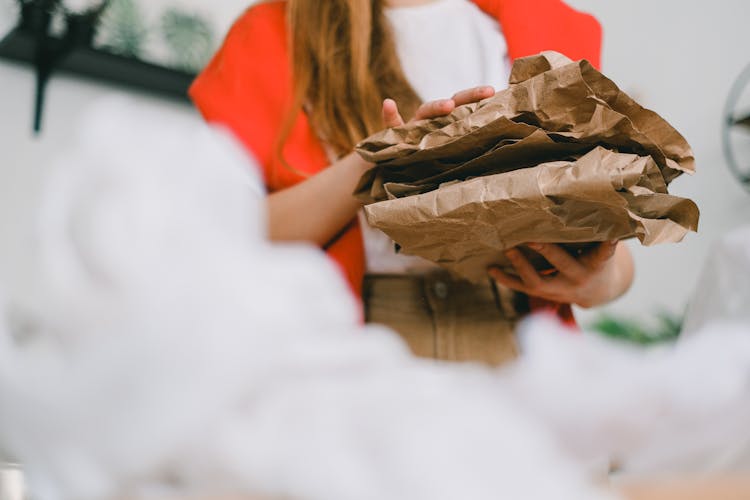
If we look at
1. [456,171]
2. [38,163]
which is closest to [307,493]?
[456,171]

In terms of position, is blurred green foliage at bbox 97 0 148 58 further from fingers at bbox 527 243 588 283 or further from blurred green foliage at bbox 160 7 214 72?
fingers at bbox 527 243 588 283

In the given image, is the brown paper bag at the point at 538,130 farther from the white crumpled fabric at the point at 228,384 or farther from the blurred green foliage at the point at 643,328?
the blurred green foliage at the point at 643,328

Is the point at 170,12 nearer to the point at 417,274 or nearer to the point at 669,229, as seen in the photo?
the point at 417,274

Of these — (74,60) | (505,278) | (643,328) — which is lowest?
(643,328)

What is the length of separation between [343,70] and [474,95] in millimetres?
223

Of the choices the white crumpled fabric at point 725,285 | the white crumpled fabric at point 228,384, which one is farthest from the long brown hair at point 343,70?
the white crumpled fabric at point 725,285

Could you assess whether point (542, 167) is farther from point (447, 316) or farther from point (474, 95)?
point (447, 316)

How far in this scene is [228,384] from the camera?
15 cm

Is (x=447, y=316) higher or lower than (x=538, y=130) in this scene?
lower

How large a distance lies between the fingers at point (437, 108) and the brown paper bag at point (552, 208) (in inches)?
1.8

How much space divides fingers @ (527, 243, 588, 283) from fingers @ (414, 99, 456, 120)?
10 cm

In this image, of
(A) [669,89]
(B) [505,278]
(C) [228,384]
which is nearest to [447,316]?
(B) [505,278]

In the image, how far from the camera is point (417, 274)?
50cm

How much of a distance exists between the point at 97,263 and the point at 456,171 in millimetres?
205
